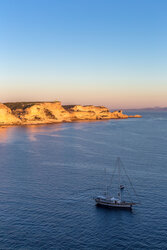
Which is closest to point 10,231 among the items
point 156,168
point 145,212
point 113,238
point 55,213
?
point 55,213

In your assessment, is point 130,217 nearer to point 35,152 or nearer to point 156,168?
point 156,168

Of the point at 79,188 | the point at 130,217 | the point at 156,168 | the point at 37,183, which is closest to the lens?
the point at 130,217

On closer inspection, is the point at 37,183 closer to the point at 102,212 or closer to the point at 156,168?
the point at 102,212

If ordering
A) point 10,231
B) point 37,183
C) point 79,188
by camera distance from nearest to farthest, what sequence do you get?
point 10,231
point 79,188
point 37,183

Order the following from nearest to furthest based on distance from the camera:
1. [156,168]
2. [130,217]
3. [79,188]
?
[130,217]
[79,188]
[156,168]

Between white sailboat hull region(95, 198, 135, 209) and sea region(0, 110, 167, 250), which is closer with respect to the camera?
sea region(0, 110, 167, 250)

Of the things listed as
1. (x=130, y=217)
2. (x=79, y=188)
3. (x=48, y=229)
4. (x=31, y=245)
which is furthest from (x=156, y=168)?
(x=31, y=245)

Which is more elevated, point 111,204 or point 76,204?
point 76,204

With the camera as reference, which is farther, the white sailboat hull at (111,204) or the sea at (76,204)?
the white sailboat hull at (111,204)

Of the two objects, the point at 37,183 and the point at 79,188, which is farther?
the point at 37,183
